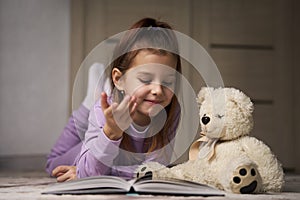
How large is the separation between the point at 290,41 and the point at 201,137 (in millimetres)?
1799

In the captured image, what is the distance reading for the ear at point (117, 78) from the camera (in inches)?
63.9

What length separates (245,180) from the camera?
1.28 meters

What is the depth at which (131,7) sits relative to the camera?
9.99 ft

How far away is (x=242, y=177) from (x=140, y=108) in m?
0.38

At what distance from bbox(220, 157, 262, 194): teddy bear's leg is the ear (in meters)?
0.46

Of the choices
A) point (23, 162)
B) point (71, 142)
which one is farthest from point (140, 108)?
point (23, 162)

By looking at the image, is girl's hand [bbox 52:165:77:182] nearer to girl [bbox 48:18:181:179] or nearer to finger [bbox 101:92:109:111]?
girl [bbox 48:18:181:179]

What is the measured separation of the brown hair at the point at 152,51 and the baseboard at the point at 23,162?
1290mm

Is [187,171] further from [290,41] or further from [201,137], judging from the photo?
[290,41]

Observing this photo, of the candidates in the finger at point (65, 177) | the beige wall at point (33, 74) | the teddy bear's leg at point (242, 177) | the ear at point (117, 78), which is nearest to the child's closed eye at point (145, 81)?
the ear at point (117, 78)

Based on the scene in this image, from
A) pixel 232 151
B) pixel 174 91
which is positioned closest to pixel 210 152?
pixel 232 151

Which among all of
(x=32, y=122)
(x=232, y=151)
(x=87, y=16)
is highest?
(x=87, y=16)

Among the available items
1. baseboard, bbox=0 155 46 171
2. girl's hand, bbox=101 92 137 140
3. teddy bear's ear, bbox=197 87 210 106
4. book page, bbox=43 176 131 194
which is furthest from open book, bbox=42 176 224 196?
baseboard, bbox=0 155 46 171

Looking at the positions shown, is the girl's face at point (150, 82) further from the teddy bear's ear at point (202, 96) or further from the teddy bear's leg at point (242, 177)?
the teddy bear's leg at point (242, 177)
